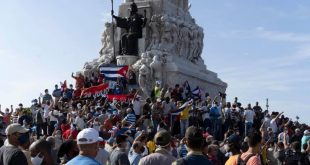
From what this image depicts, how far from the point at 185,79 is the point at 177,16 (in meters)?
4.79

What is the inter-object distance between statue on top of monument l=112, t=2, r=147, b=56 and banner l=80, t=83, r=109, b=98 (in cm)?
526

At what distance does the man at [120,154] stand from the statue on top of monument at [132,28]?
2328cm

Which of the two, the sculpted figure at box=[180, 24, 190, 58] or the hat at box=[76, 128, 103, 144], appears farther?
the sculpted figure at box=[180, 24, 190, 58]

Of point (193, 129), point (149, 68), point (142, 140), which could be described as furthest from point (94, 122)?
point (193, 129)

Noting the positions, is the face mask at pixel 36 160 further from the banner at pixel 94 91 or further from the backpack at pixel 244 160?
the banner at pixel 94 91

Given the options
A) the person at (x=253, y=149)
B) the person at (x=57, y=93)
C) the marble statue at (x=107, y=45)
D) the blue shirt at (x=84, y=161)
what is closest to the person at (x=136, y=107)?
the person at (x=57, y=93)

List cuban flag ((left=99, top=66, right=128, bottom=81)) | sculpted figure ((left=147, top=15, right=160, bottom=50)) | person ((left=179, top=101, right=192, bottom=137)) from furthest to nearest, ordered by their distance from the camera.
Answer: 1. sculpted figure ((left=147, top=15, right=160, bottom=50))
2. cuban flag ((left=99, top=66, right=128, bottom=81))
3. person ((left=179, top=101, right=192, bottom=137))

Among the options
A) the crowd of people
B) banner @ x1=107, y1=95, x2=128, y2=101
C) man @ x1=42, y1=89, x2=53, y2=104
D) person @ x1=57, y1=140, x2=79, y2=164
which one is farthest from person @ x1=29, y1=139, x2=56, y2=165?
man @ x1=42, y1=89, x2=53, y2=104

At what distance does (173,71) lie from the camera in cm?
2992

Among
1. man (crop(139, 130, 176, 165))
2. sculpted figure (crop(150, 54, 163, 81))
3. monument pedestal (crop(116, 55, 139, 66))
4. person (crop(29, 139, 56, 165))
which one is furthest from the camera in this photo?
monument pedestal (crop(116, 55, 139, 66))

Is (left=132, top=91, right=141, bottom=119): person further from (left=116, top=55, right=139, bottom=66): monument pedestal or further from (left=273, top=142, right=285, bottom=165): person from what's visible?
(left=273, top=142, right=285, bottom=165): person

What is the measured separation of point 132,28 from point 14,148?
26.0m

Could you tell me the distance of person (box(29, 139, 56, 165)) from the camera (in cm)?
668

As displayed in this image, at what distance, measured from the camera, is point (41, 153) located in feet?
22.4
